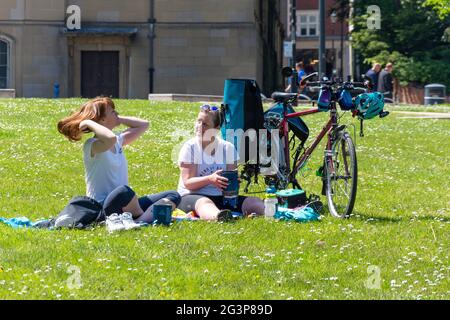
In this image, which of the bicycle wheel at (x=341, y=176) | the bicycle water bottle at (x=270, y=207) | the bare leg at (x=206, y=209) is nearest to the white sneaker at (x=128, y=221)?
the bare leg at (x=206, y=209)

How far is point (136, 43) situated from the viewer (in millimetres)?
42375

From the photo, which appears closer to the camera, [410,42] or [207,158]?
[207,158]

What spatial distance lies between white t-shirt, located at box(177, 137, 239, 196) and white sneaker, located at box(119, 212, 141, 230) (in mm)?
1238

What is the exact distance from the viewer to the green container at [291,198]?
11312mm

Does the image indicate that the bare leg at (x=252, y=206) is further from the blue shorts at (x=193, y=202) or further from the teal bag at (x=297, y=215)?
the teal bag at (x=297, y=215)

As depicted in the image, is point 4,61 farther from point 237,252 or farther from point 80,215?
point 237,252

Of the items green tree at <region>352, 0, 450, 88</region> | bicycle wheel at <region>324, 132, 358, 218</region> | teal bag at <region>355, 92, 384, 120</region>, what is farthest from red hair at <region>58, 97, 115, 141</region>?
green tree at <region>352, 0, 450, 88</region>

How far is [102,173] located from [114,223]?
2.71ft

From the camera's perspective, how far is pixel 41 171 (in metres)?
15.5

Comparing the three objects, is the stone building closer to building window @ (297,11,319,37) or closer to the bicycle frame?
the bicycle frame

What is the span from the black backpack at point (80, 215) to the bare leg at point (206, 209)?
984 mm

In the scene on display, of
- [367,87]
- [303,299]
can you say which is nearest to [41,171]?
[367,87]

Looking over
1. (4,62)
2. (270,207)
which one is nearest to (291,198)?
(270,207)
